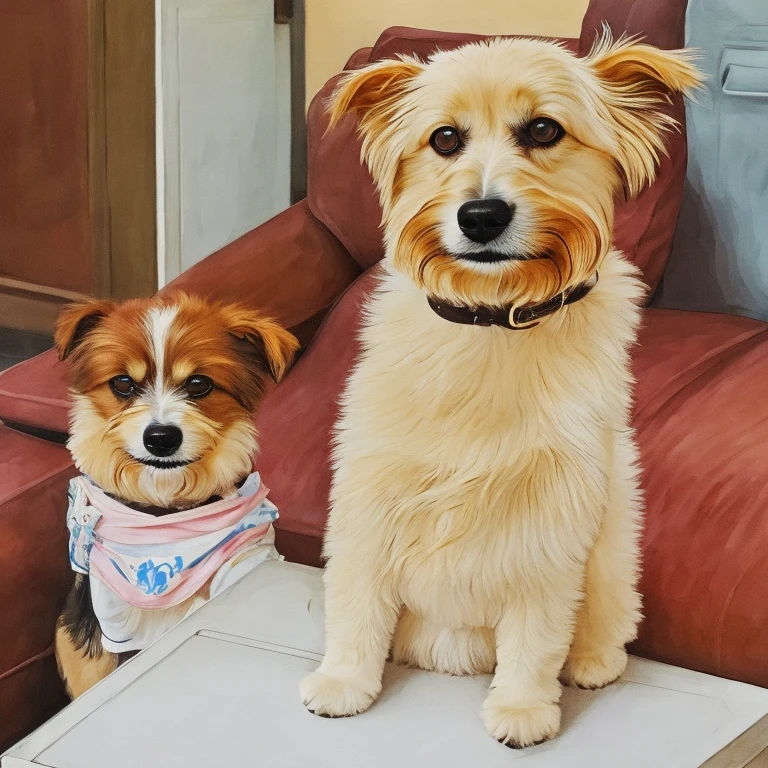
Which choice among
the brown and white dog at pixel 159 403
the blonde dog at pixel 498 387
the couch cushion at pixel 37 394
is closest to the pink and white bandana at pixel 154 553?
the brown and white dog at pixel 159 403

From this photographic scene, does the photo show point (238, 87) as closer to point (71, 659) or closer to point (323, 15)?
point (323, 15)

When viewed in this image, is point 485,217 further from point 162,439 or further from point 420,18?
point 420,18

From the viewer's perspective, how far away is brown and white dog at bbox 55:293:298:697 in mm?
1228

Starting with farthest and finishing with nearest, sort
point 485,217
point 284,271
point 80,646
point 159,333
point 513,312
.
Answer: point 284,271
point 80,646
point 159,333
point 513,312
point 485,217

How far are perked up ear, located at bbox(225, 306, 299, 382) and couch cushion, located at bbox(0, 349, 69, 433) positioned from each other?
0.80 feet

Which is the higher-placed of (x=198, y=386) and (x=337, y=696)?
(x=198, y=386)

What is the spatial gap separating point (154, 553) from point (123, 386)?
225 millimetres

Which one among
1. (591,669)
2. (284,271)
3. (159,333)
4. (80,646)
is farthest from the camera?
(284,271)

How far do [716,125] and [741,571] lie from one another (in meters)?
0.61

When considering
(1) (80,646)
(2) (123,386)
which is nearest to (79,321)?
(2) (123,386)

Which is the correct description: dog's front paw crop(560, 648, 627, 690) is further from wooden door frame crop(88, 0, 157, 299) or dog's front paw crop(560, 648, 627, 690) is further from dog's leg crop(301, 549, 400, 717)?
wooden door frame crop(88, 0, 157, 299)

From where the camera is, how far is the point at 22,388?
146 centimetres

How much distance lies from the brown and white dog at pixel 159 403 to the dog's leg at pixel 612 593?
0.48 meters

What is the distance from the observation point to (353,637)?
1.08 m
